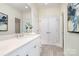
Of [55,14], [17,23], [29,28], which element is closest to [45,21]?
[55,14]

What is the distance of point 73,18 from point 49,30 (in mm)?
557

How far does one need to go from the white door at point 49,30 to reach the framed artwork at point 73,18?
13.6 inches

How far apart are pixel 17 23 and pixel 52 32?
66 cm

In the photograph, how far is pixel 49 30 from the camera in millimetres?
1975

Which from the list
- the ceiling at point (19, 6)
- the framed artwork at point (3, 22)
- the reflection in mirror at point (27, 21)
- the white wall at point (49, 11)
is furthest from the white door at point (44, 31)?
the framed artwork at point (3, 22)

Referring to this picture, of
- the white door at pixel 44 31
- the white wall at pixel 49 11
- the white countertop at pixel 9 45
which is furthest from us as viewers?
the white door at pixel 44 31

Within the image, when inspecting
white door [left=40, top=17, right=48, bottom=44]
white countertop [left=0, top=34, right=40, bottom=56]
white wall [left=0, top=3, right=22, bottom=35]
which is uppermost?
white wall [left=0, top=3, right=22, bottom=35]

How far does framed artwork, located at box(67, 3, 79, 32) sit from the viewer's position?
4.93 feet

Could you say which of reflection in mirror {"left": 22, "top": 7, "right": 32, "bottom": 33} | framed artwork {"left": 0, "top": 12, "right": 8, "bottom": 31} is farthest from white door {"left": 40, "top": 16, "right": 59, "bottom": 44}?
framed artwork {"left": 0, "top": 12, "right": 8, "bottom": 31}

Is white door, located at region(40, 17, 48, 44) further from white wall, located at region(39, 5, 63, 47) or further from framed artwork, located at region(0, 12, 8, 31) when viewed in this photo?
framed artwork, located at region(0, 12, 8, 31)

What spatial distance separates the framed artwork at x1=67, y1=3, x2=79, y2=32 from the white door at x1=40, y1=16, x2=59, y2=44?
0.35m

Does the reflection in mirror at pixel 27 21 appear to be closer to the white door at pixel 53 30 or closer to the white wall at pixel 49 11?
the white wall at pixel 49 11

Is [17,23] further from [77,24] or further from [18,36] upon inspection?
[77,24]

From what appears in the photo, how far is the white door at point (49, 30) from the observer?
1923 mm
